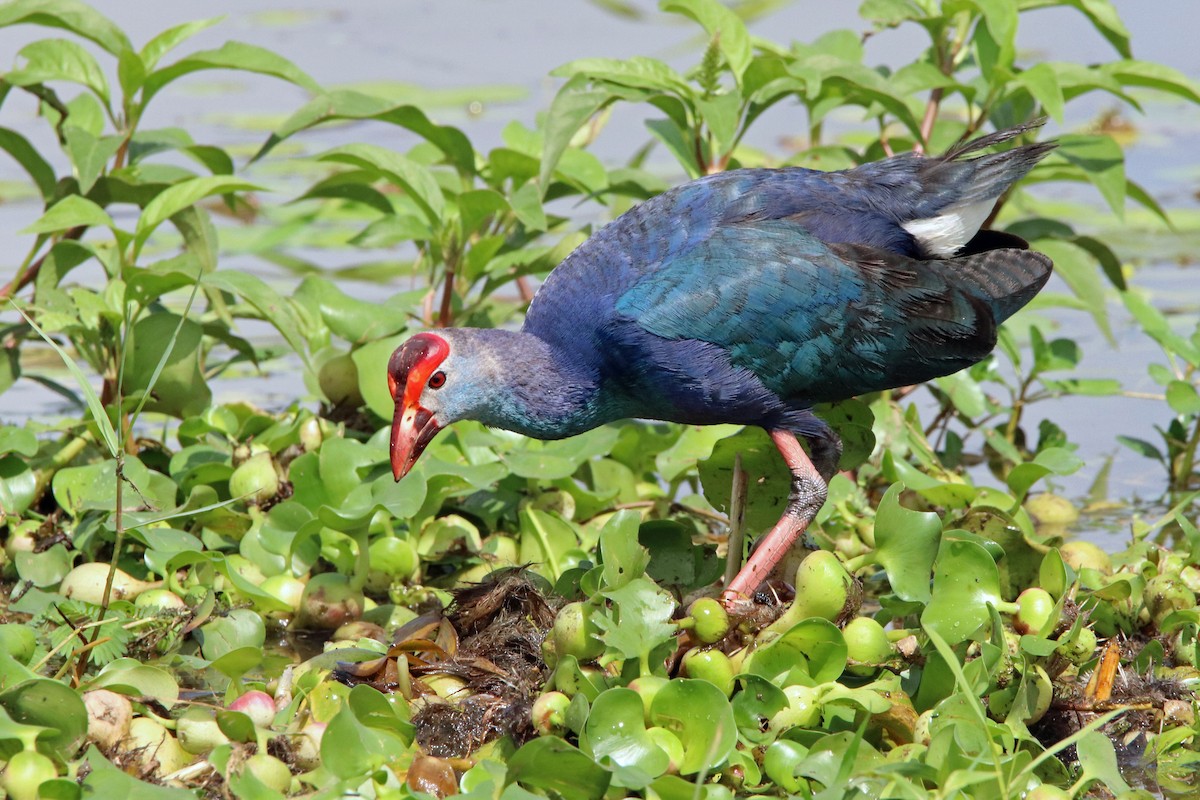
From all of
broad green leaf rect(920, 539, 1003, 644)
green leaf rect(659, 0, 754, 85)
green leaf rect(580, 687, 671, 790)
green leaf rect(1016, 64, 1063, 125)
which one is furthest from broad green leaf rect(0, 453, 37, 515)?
green leaf rect(1016, 64, 1063, 125)

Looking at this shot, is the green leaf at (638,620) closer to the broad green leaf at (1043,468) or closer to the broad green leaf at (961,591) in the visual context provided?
the broad green leaf at (961,591)

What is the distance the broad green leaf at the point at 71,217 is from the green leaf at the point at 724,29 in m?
1.57

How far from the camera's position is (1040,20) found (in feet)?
29.5

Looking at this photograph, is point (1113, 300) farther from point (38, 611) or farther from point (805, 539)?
point (38, 611)

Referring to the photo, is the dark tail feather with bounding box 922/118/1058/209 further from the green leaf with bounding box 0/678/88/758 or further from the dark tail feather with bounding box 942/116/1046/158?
the green leaf with bounding box 0/678/88/758

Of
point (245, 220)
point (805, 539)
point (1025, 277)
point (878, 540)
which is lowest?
point (245, 220)

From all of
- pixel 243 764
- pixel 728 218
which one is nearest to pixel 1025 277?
pixel 728 218

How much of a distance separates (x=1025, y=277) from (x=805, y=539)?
30.5 inches

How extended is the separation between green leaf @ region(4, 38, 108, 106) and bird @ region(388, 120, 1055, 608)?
4.63 ft

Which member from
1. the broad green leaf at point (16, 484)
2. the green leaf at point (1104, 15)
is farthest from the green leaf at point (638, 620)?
the green leaf at point (1104, 15)

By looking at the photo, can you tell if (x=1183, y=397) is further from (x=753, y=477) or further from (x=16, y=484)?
(x=16, y=484)

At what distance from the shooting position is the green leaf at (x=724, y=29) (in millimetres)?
3914

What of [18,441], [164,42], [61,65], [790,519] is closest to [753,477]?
[790,519]

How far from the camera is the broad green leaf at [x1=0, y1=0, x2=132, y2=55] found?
3748mm
